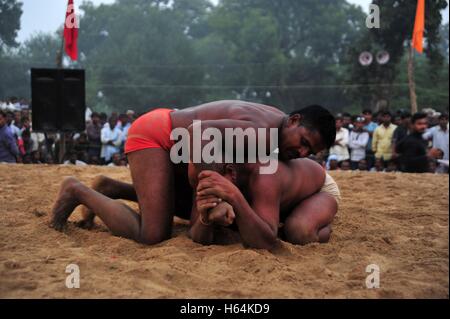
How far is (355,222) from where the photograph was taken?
12.7ft

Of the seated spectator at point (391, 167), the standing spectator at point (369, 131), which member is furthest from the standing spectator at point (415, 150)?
the standing spectator at point (369, 131)

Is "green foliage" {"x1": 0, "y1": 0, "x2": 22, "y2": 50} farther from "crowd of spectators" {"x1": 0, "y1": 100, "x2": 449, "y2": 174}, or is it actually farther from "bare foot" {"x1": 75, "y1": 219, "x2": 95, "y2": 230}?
"bare foot" {"x1": 75, "y1": 219, "x2": 95, "y2": 230}

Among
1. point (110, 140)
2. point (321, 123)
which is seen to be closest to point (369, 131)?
point (110, 140)

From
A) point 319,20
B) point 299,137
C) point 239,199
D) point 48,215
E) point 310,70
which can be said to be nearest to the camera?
point 239,199

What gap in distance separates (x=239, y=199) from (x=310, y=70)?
30.5 m

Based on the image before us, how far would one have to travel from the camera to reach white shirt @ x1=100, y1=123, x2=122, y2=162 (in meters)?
9.70

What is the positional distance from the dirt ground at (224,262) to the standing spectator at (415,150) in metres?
2.68

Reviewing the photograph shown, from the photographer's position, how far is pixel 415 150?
23.8 ft

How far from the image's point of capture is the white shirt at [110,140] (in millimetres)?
9703

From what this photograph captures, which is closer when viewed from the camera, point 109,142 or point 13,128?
point 13,128

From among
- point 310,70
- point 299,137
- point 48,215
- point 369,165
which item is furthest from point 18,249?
point 310,70

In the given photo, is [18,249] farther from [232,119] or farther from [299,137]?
[299,137]

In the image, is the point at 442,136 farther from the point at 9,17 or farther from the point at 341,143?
the point at 9,17

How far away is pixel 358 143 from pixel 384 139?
1.55 ft
